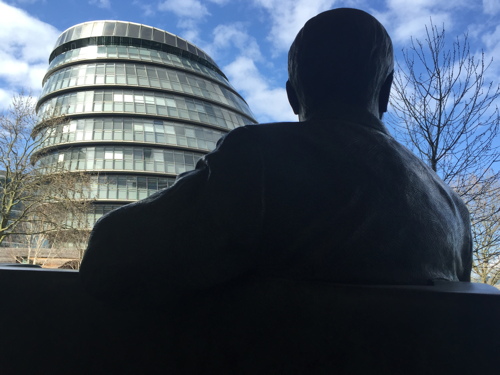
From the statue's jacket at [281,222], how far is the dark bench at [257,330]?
91 millimetres

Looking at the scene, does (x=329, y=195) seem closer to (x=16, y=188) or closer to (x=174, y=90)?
(x=16, y=188)

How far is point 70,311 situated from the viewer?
1.12 metres

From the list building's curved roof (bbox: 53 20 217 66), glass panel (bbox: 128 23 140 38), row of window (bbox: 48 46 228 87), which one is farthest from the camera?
glass panel (bbox: 128 23 140 38)

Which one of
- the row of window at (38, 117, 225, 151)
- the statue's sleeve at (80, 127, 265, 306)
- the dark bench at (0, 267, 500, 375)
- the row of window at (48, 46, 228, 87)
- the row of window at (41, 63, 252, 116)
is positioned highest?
the row of window at (48, 46, 228, 87)

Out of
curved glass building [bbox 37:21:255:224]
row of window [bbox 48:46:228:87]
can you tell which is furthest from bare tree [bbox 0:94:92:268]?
row of window [bbox 48:46:228:87]

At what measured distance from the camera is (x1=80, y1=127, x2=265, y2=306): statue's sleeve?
106 centimetres

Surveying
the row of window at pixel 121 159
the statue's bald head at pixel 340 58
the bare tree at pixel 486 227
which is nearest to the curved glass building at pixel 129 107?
the row of window at pixel 121 159

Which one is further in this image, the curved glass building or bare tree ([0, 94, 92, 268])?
the curved glass building

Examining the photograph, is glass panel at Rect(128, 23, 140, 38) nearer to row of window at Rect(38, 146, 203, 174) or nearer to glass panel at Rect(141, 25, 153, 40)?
glass panel at Rect(141, 25, 153, 40)

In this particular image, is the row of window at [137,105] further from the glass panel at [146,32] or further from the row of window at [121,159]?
the glass panel at [146,32]

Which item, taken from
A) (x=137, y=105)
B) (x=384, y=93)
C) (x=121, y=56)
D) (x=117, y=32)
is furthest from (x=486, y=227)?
(x=117, y=32)

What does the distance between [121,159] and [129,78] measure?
302 inches

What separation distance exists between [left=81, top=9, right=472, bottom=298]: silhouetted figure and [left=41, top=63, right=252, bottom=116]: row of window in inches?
1320

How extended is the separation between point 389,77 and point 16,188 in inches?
699
